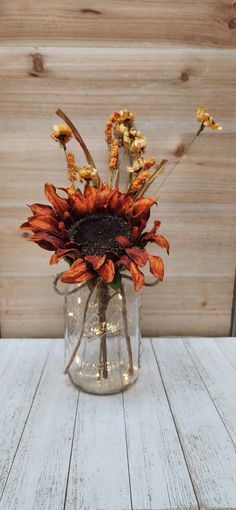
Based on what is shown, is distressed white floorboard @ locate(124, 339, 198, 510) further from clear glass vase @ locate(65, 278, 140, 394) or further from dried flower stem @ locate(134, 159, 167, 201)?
dried flower stem @ locate(134, 159, 167, 201)

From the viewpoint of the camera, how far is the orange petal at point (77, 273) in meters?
0.58

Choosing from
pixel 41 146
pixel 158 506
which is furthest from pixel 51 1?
pixel 158 506

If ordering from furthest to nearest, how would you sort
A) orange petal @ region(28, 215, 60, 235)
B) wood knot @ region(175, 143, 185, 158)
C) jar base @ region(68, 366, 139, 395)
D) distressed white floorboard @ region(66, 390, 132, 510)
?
wood knot @ region(175, 143, 185, 158) < jar base @ region(68, 366, 139, 395) < orange petal @ region(28, 215, 60, 235) < distressed white floorboard @ region(66, 390, 132, 510)

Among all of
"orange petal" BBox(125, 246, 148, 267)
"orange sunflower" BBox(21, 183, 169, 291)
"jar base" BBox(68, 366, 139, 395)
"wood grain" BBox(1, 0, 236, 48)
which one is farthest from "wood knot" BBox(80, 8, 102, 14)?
"jar base" BBox(68, 366, 139, 395)

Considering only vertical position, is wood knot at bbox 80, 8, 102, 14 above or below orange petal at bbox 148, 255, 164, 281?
above

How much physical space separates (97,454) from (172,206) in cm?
53

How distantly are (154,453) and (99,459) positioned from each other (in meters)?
0.09

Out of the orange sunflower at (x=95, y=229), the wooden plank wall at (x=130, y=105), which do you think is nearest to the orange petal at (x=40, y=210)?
the orange sunflower at (x=95, y=229)

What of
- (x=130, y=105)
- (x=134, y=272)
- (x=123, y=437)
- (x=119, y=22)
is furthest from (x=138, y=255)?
(x=119, y=22)

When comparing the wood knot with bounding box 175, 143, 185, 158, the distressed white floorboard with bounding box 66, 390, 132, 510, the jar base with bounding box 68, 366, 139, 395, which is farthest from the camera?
the wood knot with bounding box 175, 143, 185, 158

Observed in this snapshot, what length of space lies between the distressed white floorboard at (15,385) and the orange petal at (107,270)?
30 centimetres

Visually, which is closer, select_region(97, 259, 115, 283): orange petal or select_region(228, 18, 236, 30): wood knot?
select_region(97, 259, 115, 283): orange petal

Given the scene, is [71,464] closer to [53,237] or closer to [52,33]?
[53,237]

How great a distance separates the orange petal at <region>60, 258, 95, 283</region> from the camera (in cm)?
58
